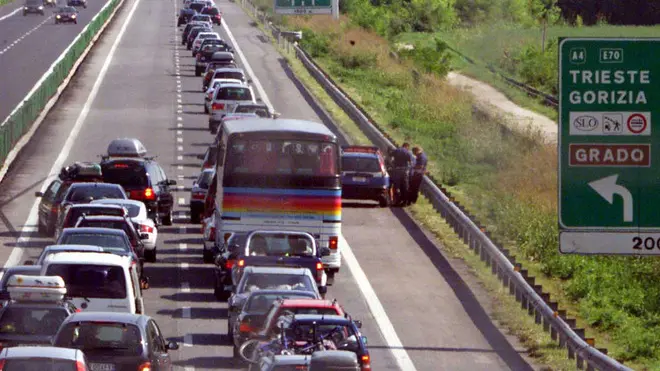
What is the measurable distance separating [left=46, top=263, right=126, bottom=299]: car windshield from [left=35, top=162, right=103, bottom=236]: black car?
458 inches

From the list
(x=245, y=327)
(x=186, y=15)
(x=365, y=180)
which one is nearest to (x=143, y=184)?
(x=365, y=180)

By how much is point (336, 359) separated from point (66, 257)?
27.2 ft

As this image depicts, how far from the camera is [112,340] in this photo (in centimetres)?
1834

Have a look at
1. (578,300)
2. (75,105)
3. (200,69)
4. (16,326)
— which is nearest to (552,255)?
(578,300)

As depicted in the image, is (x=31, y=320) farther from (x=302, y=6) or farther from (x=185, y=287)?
(x=302, y=6)

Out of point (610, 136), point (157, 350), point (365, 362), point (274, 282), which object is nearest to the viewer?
point (610, 136)

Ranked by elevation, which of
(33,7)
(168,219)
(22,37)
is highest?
(168,219)

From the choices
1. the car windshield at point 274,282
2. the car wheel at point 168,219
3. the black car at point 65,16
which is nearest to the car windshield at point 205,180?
the car wheel at point 168,219

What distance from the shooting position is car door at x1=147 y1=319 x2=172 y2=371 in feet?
60.3

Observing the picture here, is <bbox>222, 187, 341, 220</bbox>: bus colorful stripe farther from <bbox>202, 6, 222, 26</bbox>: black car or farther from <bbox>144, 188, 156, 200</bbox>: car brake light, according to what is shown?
<bbox>202, 6, 222, 26</bbox>: black car

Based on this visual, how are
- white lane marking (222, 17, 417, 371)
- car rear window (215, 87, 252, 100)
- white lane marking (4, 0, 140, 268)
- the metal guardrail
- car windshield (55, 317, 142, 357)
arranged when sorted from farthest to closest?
car rear window (215, 87, 252, 100) < white lane marking (4, 0, 140, 268) < white lane marking (222, 17, 417, 371) < the metal guardrail < car windshield (55, 317, 142, 357)

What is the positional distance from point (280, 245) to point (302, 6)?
127 feet

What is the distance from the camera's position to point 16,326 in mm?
19953

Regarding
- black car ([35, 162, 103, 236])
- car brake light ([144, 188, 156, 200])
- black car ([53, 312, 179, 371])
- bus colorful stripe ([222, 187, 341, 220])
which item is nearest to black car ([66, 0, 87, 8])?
black car ([35, 162, 103, 236])
